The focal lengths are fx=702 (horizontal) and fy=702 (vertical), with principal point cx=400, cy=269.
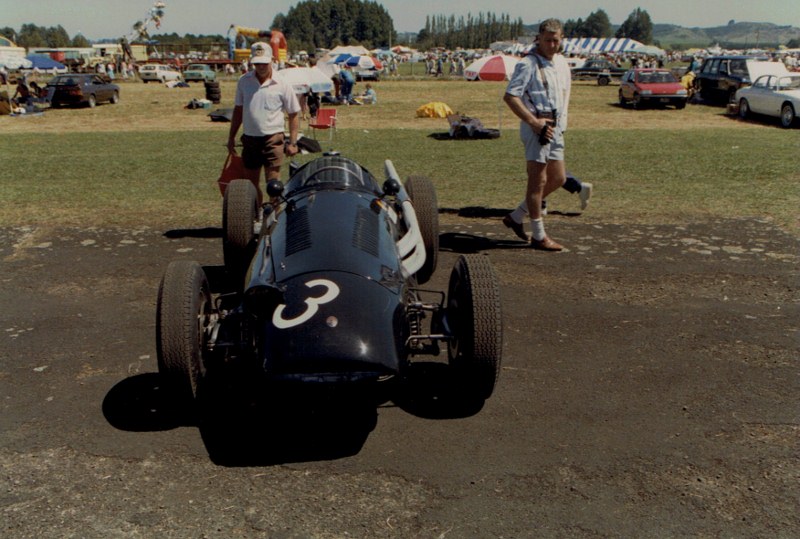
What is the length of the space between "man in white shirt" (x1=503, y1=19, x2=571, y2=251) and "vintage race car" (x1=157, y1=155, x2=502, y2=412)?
2.42 m

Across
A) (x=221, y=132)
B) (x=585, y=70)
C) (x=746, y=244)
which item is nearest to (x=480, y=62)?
(x=221, y=132)

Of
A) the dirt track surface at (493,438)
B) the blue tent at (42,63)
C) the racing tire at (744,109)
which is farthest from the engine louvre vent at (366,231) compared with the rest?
the blue tent at (42,63)

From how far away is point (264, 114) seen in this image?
717cm

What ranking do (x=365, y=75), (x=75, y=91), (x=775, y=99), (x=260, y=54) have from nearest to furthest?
(x=260, y=54), (x=775, y=99), (x=75, y=91), (x=365, y=75)

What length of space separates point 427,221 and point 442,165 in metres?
6.83

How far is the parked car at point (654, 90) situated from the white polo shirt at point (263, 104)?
20.6m

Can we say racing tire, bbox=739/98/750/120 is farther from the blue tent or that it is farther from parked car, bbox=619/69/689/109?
the blue tent

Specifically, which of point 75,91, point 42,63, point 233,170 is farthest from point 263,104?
point 42,63

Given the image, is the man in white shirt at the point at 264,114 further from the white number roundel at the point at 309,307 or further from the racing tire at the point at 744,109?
the racing tire at the point at 744,109

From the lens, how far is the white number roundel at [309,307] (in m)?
3.59

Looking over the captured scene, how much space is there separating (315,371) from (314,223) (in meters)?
1.33

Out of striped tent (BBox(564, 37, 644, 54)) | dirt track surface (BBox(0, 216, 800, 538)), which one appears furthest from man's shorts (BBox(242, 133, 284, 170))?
striped tent (BBox(564, 37, 644, 54))

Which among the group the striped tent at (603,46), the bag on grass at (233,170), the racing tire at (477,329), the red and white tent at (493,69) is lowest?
the racing tire at (477,329)

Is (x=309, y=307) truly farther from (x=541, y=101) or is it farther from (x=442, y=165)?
(x=442, y=165)
